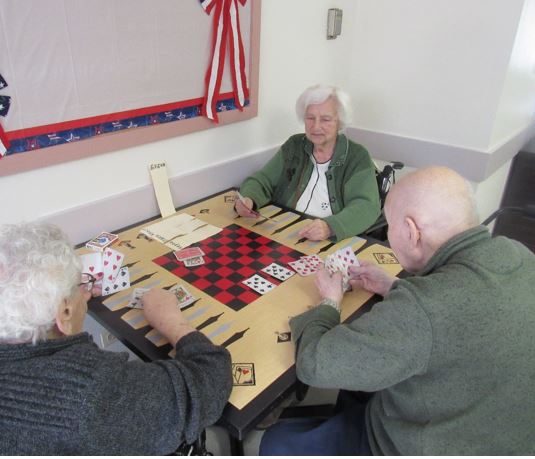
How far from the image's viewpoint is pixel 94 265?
4.64 ft

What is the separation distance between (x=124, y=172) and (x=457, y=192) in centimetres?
137

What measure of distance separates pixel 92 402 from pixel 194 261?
823 mm

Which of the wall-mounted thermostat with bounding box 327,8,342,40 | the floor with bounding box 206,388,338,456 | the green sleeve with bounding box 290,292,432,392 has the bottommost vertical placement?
the floor with bounding box 206,388,338,456

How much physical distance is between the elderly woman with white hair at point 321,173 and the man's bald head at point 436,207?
828 millimetres

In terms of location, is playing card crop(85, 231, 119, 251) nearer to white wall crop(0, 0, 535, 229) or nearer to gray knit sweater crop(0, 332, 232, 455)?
white wall crop(0, 0, 535, 229)

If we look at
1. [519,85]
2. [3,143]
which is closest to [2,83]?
[3,143]

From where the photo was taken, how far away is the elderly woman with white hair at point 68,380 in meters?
0.77

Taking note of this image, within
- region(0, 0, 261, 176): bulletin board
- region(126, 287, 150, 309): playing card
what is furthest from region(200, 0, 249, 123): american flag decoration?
region(126, 287, 150, 309): playing card

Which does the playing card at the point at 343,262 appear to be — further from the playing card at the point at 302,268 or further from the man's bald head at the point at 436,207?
the man's bald head at the point at 436,207

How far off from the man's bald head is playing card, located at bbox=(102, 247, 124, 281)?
3.12 ft

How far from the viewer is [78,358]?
83 centimetres

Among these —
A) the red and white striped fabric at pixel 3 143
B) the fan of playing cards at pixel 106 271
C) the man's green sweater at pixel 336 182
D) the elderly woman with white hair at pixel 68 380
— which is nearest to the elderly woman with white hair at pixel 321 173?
the man's green sweater at pixel 336 182

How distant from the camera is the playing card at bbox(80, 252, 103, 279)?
141 centimetres

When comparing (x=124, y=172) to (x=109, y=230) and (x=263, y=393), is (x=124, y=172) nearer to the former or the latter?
(x=109, y=230)
